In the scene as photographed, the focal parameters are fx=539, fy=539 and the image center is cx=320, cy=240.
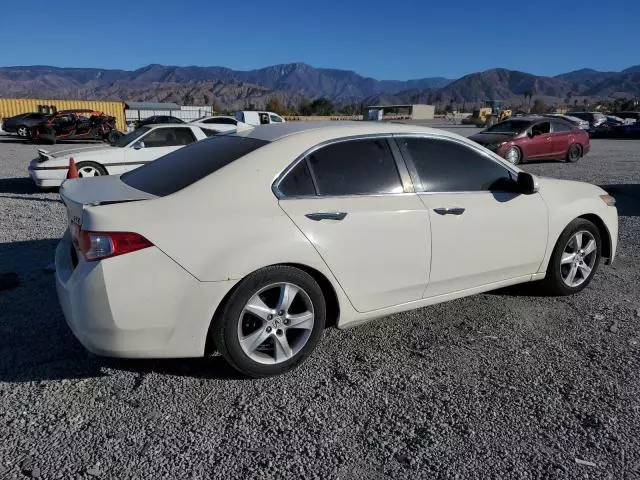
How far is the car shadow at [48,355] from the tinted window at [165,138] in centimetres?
646

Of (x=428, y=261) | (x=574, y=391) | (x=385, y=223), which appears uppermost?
(x=385, y=223)

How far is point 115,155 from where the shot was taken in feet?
33.4

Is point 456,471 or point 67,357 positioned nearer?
point 456,471

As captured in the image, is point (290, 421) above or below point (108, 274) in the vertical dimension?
below

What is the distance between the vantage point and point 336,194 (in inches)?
134

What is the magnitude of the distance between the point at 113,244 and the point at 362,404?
1.61 m

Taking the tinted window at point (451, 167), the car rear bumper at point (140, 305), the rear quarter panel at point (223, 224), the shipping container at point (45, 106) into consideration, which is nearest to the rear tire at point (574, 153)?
the tinted window at point (451, 167)

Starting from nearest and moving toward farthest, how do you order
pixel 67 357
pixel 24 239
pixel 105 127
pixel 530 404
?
pixel 530 404
pixel 67 357
pixel 24 239
pixel 105 127

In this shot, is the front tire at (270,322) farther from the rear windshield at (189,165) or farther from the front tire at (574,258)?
the front tire at (574,258)

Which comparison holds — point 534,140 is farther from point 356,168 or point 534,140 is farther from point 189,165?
point 189,165

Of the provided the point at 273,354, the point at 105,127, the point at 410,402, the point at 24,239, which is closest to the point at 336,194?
the point at 273,354

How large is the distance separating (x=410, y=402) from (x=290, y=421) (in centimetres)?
69

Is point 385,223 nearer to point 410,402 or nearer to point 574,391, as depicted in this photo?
point 410,402

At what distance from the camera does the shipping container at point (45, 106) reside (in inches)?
1518
